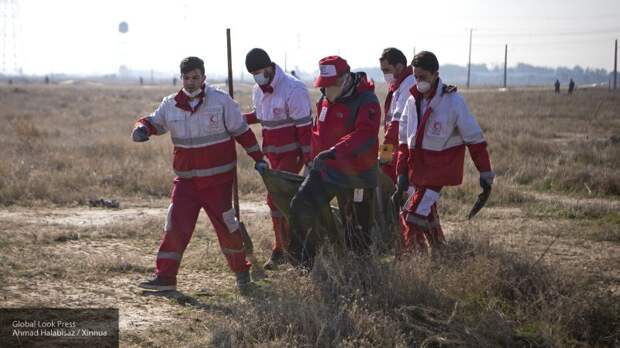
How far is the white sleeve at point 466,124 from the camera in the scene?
5.19 m

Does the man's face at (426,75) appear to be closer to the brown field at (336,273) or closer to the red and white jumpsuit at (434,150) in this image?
the red and white jumpsuit at (434,150)

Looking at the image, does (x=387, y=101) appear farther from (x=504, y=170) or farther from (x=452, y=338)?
(x=504, y=170)

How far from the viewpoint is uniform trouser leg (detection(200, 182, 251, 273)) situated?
5.47 metres

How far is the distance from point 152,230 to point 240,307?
336cm

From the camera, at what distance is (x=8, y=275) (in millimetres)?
5750

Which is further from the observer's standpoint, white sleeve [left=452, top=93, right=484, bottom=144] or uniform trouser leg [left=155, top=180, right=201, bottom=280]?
uniform trouser leg [left=155, top=180, right=201, bottom=280]

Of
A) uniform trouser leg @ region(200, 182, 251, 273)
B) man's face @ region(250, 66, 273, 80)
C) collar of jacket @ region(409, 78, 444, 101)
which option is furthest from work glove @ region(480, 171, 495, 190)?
man's face @ region(250, 66, 273, 80)

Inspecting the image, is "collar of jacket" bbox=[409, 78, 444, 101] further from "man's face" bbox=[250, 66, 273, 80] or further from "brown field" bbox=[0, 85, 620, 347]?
"man's face" bbox=[250, 66, 273, 80]

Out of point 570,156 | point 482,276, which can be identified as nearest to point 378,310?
point 482,276

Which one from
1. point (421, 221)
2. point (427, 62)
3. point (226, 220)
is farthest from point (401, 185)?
point (226, 220)

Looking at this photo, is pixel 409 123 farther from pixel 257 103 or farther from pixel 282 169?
pixel 257 103

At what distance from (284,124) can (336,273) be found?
1.93m

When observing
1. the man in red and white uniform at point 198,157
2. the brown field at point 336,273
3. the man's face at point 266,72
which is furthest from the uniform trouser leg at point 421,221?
the man's face at point 266,72

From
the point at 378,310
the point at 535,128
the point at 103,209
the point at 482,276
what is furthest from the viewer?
the point at 535,128
